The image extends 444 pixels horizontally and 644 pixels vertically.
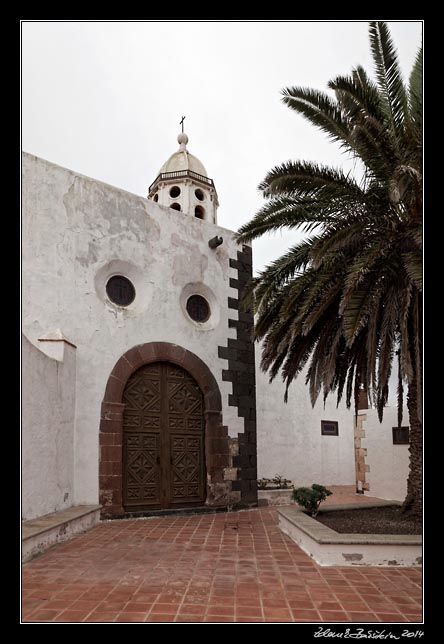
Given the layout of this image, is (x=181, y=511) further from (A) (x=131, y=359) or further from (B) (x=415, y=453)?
(B) (x=415, y=453)

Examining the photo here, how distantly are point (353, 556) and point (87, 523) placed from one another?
170 inches

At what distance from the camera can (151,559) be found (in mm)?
6457

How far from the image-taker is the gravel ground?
704 centimetres

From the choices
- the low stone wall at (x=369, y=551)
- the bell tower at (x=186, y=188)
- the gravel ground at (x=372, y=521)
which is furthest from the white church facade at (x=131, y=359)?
the low stone wall at (x=369, y=551)

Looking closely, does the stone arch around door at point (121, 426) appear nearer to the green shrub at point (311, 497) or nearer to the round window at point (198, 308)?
the round window at point (198, 308)

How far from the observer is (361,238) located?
7.37 meters

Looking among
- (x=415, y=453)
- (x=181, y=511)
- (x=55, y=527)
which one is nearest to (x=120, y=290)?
(x=181, y=511)

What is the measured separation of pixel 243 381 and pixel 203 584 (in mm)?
6363

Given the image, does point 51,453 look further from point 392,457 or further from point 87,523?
point 392,457

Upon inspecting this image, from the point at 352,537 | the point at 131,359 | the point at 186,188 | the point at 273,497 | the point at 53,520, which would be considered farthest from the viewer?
the point at 186,188

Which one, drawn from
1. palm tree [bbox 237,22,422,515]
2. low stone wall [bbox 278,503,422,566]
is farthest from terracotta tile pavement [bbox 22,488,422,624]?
palm tree [bbox 237,22,422,515]

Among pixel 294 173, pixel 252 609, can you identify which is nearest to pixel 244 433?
pixel 294 173

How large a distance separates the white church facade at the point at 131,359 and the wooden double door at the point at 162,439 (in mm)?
23

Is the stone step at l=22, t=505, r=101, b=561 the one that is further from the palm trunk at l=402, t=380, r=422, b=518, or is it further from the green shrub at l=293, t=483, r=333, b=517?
the palm trunk at l=402, t=380, r=422, b=518
